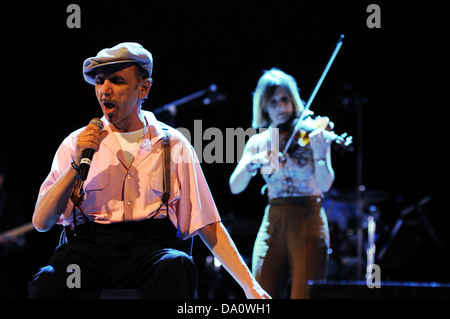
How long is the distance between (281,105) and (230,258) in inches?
59.5

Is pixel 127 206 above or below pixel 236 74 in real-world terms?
below

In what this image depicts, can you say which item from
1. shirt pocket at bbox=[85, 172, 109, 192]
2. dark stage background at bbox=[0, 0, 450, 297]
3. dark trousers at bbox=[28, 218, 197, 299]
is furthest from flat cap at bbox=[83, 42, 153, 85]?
dark stage background at bbox=[0, 0, 450, 297]

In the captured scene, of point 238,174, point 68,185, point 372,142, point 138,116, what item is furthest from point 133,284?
point 372,142

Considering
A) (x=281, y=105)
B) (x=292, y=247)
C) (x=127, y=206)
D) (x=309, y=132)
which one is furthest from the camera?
(x=281, y=105)

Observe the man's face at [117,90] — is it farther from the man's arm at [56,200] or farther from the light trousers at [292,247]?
the light trousers at [292,247]

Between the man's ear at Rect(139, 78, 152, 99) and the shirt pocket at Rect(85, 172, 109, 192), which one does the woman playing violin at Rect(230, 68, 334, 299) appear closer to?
the man's ear at Rect(139, 78, 152, 99)

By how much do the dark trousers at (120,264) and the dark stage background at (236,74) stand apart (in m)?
2.80

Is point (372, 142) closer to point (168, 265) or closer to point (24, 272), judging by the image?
point (24, 272)

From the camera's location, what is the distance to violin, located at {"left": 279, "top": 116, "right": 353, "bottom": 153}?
9.91 ft

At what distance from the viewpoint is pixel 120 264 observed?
195 centimetres

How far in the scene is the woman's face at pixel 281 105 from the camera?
10.9 ft

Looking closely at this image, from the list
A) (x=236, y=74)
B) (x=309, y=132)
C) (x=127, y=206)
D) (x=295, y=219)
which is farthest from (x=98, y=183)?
(x=236, y=74)

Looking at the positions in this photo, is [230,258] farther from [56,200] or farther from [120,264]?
[56,200]
